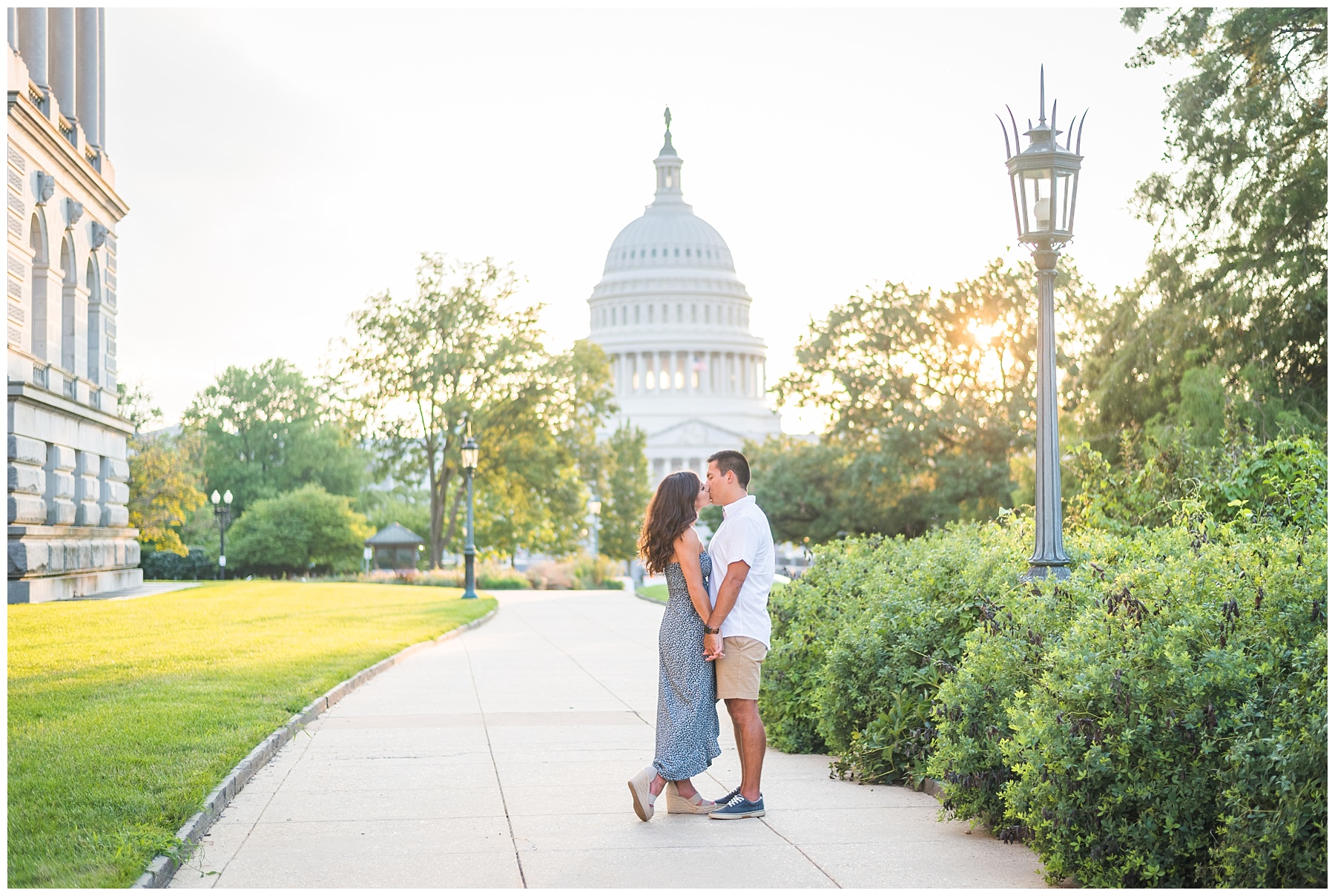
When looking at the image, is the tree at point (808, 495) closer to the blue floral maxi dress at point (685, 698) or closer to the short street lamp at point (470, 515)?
the short street lamp at point (470, 515)

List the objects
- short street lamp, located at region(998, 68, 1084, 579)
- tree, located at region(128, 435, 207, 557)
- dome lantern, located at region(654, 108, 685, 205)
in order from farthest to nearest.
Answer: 1. dome lantern, located at region(654, 108, 685, 205)
2. tree, located at region(128, 435, 207, 557)
3. short street lamp, located at region(998, 68, 1084, 579)

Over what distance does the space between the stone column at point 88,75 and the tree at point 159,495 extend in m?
20.3

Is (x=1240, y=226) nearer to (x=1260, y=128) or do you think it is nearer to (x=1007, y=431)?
(x=1260, y=128)

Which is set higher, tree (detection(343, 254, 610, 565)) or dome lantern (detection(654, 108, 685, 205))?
dome lantern (detection(654, 108, 685, 205))

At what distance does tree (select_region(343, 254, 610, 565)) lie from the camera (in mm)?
47750

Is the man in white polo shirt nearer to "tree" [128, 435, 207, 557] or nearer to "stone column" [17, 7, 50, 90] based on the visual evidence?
"stone column" [17, 7, 50, 90]

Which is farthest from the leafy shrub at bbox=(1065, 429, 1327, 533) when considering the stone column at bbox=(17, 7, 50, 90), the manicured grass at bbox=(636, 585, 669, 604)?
the stone column at bbox=(17, 7, 50, 90)

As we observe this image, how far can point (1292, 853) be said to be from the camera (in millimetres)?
4801

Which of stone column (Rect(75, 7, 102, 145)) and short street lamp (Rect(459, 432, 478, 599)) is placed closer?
stone column (Rect(75, 7, 102, 145))

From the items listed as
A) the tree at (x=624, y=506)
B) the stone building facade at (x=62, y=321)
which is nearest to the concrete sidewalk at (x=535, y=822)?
the stone building facade at (x=62, y=321)

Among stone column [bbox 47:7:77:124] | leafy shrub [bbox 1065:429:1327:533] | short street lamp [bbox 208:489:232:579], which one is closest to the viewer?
leafy shrub [bbox 1065:429:1327:533]

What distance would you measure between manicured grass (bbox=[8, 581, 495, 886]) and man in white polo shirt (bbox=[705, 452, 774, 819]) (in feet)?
8.77

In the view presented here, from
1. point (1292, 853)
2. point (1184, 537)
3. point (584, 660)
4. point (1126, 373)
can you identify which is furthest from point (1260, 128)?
point (1292, 853)

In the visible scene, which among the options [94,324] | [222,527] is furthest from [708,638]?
[222,527]
